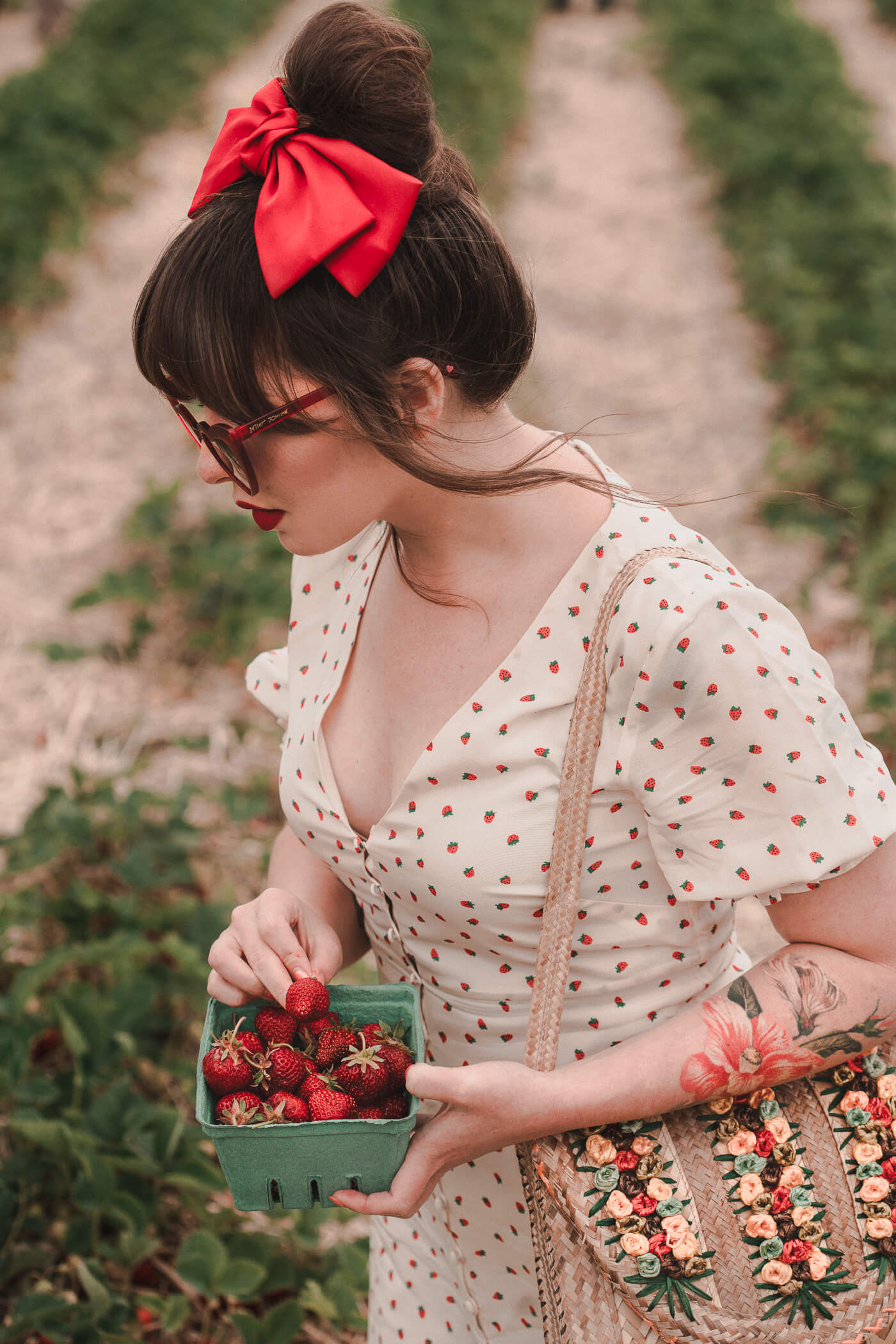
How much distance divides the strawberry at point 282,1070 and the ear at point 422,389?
73 centimetres

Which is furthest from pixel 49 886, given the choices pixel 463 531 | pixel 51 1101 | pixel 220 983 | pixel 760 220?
pixel 760 220

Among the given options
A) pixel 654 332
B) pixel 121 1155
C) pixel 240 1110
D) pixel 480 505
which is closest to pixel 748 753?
pixel 480 505

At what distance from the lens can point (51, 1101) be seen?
2.56 m

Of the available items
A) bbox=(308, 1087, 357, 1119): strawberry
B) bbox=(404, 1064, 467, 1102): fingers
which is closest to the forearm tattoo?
bbox=(404, 1064, 467, 1102): fingers

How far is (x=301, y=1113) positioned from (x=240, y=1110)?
0.22 ft

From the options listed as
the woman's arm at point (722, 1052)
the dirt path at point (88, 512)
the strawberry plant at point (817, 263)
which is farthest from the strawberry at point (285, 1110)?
the strawberry plant at point (817, 263)

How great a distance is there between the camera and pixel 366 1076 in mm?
1268

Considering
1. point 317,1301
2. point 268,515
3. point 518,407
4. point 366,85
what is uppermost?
point 366,85

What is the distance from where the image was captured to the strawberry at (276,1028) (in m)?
1.35

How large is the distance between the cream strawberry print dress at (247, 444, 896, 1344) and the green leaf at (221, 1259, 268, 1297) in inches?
21.1

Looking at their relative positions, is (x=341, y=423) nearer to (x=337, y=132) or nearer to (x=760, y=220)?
(x=337, y=132)

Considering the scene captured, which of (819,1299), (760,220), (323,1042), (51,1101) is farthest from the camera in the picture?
(760,220)

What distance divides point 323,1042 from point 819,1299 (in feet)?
1.92

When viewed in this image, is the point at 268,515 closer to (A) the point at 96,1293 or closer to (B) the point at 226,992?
(B) the point at 226,992
